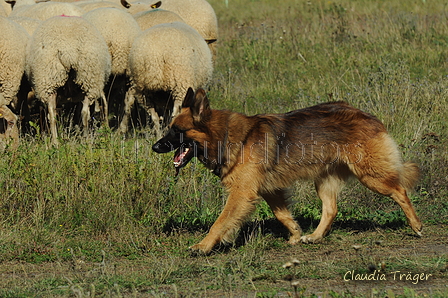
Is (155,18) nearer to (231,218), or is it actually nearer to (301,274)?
(231,218)

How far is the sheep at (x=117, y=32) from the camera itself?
1112cm

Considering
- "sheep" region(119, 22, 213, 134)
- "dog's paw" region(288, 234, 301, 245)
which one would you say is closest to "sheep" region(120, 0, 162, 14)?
"sheep" region(119, 22, 213, 134)

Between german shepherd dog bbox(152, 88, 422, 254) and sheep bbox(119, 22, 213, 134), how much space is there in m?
4.02

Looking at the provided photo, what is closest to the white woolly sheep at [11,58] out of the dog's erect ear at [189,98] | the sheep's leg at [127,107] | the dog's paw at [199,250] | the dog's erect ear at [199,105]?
the sheep's leg at [127,107]

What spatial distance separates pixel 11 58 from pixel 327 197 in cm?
564

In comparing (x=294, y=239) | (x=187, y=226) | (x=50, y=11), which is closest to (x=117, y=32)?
(x=50, y=11)

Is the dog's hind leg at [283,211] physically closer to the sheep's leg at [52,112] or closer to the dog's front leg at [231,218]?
the dog's front leg at [231,218]

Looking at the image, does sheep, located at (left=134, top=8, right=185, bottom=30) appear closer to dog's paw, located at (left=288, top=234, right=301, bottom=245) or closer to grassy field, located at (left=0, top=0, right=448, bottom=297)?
grassy field, located at (left=0, top=0, right=448, bottom=297)

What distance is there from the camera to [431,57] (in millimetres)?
13438

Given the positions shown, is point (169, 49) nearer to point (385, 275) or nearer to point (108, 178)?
point (108, 178)

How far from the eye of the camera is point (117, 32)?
36.5 feet

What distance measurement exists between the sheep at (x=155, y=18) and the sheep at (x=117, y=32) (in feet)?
2.44

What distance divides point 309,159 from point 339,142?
1.05 ft

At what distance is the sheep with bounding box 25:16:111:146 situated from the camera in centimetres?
952
